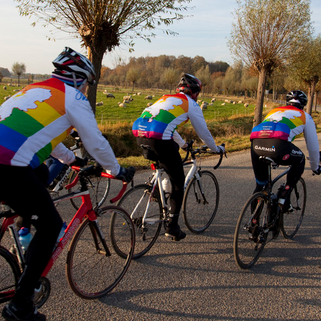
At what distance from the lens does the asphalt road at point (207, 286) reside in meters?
2.84

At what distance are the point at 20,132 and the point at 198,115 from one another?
236cm

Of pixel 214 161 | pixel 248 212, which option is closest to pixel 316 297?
pixel 248 212

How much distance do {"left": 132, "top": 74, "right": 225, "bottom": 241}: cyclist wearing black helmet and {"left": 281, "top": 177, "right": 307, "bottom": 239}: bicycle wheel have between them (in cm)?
171

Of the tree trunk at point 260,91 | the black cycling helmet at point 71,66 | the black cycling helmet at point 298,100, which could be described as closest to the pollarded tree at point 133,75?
the tree trunk at point 260,91

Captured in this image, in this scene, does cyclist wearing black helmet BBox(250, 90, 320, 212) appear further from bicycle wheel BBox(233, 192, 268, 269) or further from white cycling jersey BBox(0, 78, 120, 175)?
white cycling jersey BBox(0, 78, 120, 175)

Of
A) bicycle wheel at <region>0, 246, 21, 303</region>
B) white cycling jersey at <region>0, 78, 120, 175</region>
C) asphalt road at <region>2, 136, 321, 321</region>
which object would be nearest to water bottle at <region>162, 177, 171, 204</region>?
asphalt road at <region>2, 136, 321, 321</region>

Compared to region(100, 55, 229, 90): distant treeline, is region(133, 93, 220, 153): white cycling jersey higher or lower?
lower

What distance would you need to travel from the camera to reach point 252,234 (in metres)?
3.88

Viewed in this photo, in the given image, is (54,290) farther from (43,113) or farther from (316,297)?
(316,297)

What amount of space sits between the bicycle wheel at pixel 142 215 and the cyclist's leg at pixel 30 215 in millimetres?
1337

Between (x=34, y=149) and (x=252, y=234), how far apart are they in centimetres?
279

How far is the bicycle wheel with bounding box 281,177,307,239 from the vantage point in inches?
185

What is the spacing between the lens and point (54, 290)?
9.99ft

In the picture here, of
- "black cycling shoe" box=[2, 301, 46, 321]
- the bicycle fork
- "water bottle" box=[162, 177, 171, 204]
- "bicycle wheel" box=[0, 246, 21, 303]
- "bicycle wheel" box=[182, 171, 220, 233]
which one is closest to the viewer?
"black cycling shoe" box=[2, 301, 46, 321]
